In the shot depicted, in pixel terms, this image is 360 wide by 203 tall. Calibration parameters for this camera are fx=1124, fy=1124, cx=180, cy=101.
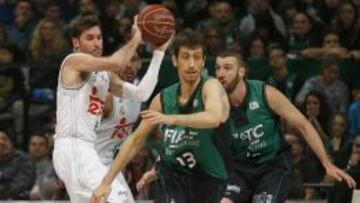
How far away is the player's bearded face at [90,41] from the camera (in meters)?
8.08

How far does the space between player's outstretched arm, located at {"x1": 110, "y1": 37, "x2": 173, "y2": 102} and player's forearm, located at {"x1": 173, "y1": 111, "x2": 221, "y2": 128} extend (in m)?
0.96

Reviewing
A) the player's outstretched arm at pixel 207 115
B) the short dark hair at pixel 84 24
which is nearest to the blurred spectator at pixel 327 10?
the short dark hair at pixel 84 24

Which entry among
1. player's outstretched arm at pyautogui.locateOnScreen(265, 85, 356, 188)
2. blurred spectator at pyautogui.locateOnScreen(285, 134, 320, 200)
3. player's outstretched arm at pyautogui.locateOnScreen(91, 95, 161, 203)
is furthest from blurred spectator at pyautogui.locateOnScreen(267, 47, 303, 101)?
player's outstretched arm at pyautogui.locateOnScreen(91, 95, 161, 203)

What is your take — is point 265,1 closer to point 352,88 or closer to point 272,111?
point 352,88

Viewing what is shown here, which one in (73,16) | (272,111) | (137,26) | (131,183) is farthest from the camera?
(73,16)

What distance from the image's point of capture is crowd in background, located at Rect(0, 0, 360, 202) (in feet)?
38.5

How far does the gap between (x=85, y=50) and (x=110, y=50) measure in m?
5.50

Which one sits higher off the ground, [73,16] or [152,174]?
[73,16]

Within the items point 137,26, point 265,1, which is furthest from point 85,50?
point 265,1

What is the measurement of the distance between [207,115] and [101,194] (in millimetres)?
858

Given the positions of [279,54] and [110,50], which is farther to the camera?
[110,50]

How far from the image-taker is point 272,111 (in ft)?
28.6

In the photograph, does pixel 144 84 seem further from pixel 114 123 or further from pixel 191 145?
pixel 114 123

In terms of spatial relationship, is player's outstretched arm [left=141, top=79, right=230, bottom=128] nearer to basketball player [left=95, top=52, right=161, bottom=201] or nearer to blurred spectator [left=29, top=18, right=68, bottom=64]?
basketball player [left=95, top=52, right=161, bottom=201]
